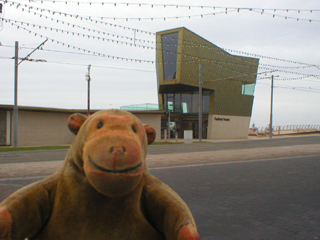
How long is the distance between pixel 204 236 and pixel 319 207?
9.60ft

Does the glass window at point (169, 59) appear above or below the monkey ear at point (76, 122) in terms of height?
above

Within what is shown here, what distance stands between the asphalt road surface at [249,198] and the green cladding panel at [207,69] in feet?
61.9

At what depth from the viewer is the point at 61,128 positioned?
26.0m

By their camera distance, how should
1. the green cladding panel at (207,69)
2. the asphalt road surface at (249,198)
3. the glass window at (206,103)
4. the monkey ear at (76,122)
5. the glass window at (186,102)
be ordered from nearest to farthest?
1. the monkey ear at (76,122)
2. the asphalt road surface at (249,198)
3. the green cladding panel at (207,69)
4. the glass window at (206,103)
5. the glass window at (186,102)

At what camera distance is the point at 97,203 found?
75.1 inches

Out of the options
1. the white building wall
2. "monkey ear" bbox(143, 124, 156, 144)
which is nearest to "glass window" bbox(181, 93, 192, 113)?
the white building wall

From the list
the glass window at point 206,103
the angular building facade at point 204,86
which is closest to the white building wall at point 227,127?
the angular building facade at point 204,86

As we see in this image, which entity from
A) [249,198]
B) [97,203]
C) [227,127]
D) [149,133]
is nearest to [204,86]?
[227,127]

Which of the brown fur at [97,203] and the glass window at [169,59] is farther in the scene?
the glass window at [169,59]

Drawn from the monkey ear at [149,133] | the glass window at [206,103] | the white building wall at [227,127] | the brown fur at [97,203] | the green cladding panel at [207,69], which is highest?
the green cladding panel at [207,69]

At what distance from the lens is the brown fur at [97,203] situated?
1.70 metres

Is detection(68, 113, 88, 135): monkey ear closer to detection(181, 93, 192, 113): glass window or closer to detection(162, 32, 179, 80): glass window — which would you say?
detection(162, 32, 179, 80): glass window

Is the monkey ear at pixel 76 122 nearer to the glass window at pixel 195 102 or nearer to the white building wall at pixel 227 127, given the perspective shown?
the white building wall at pixel 227 127

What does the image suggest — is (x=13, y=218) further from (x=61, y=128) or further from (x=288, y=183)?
(x=61, y=128)
